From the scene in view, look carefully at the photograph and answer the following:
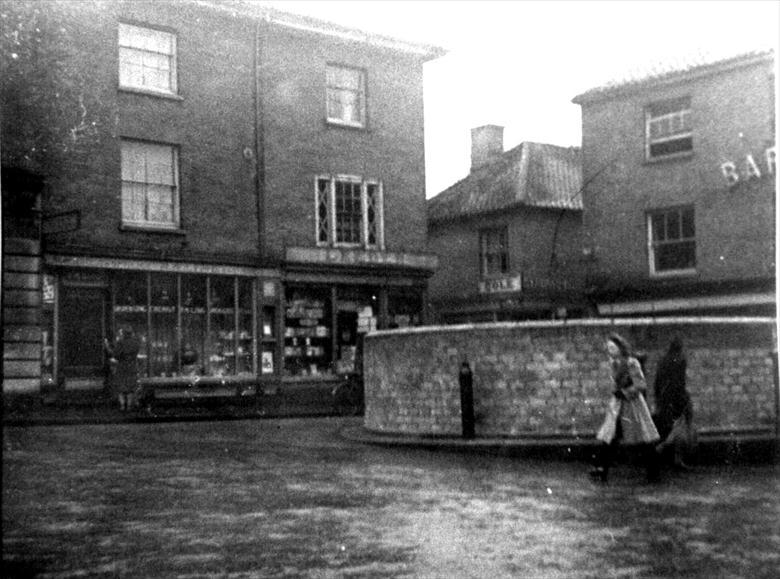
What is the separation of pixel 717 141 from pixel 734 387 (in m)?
7.63

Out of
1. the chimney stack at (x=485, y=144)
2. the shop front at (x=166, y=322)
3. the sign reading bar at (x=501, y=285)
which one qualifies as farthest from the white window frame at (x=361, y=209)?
the chimney stack at (x=485, y=144)

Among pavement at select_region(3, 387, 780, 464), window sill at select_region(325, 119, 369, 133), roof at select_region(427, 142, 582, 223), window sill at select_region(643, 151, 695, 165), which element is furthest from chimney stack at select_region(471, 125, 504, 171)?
pavement at select_region(3, 387, 780, 464)

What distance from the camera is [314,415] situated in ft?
69.7

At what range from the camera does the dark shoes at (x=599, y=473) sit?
11.5 meters

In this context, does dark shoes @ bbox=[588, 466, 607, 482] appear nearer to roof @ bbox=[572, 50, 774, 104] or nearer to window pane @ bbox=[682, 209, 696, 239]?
roof @ bbox=[572, 50, 774, 104]

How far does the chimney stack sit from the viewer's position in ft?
129

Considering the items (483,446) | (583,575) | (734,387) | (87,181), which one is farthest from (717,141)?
(583,575)

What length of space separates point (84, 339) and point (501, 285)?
16449 millimetres

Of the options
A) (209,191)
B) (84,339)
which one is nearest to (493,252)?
(209,191)

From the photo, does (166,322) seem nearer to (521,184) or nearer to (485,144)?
(521,184)

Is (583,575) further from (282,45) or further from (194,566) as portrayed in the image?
(282,45)

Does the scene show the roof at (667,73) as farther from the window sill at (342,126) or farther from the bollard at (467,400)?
the bollard at (467,400)

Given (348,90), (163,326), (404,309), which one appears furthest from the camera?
(404,309)

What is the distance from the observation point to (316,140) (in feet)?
86.9
